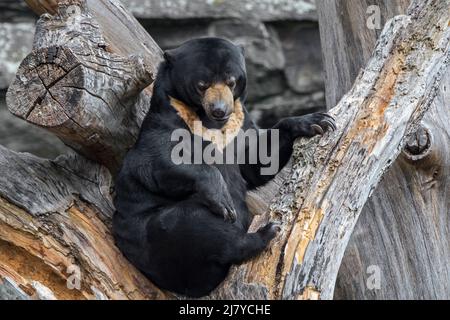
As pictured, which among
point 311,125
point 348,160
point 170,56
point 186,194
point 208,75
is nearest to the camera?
point 348,160

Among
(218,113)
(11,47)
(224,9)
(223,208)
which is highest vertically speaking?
(224,9)

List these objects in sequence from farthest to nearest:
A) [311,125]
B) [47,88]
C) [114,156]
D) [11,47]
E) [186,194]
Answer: [11,47] → [114,156] → [186,194] → [311,125] → [47,88]

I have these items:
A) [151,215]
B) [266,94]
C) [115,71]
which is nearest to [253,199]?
[151,215]

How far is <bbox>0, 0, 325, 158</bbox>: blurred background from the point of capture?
414 inches

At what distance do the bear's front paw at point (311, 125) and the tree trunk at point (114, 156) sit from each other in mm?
69

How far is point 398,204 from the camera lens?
628 cm

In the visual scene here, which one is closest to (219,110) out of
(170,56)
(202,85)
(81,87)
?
(202,85)

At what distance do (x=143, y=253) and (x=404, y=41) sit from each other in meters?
2.03

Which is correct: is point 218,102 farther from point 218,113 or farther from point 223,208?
point 223,208

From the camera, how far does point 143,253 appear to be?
545 centimetres

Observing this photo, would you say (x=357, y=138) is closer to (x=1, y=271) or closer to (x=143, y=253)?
(x=143, y=253)

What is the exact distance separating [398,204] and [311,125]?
1354 millimetres

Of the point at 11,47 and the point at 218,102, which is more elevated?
the point at 11,47
